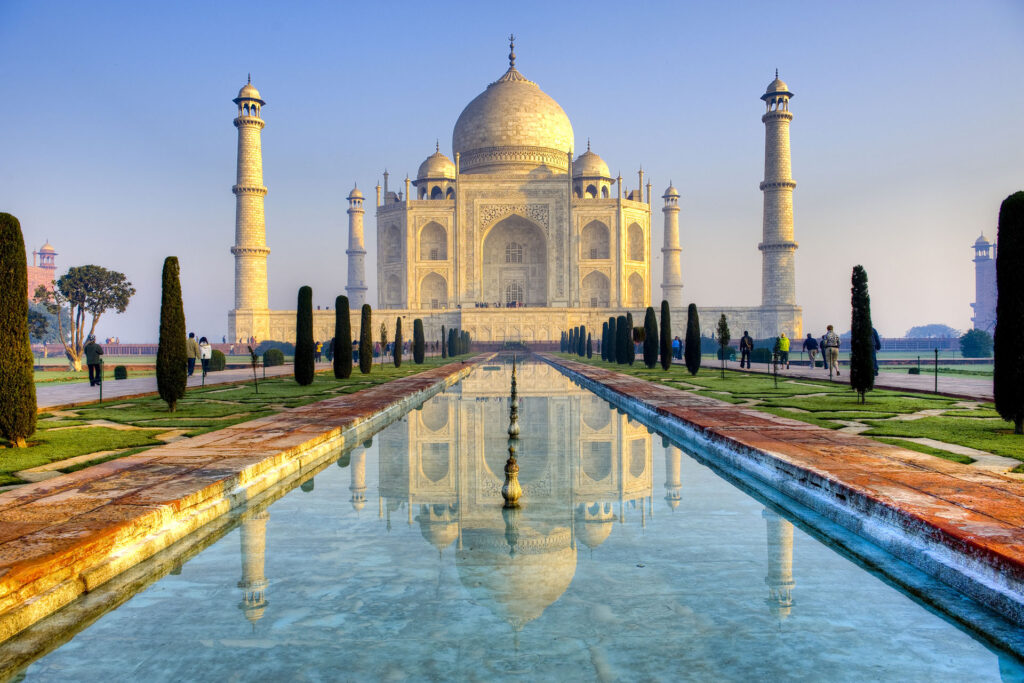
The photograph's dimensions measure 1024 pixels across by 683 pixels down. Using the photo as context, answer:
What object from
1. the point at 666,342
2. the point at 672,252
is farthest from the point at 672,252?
the point at 666,342

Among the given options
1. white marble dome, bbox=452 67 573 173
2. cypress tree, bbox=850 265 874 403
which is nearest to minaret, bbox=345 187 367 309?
white marble dome, bbox=452 67 573 173

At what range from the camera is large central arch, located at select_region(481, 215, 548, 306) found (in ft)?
137

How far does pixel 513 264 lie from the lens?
1651 inches

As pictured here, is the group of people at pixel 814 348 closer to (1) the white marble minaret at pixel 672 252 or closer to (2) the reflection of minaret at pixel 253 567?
(2) the reflection of minaret at pixel 253 567

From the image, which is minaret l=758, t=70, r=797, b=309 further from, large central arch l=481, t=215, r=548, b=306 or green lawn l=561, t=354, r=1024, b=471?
green lawn l=561, t=354, r=1024, b=471

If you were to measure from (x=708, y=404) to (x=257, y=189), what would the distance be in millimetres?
29394

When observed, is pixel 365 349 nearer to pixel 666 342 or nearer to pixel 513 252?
pixel 666 342

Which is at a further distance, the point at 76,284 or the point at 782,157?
the point at 782,157

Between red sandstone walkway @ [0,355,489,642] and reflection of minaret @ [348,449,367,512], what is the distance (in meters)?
0.27

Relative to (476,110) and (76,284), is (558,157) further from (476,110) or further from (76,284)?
(76,284)

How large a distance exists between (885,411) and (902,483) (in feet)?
14.3

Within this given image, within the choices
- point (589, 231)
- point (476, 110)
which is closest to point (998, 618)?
point (589, 231)

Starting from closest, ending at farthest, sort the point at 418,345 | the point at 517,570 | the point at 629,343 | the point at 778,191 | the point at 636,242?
the point at 517,570
the point at 629,343
the point at 418,345
the point at 778,191
the point at 636,242

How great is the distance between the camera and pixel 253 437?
5574mm
